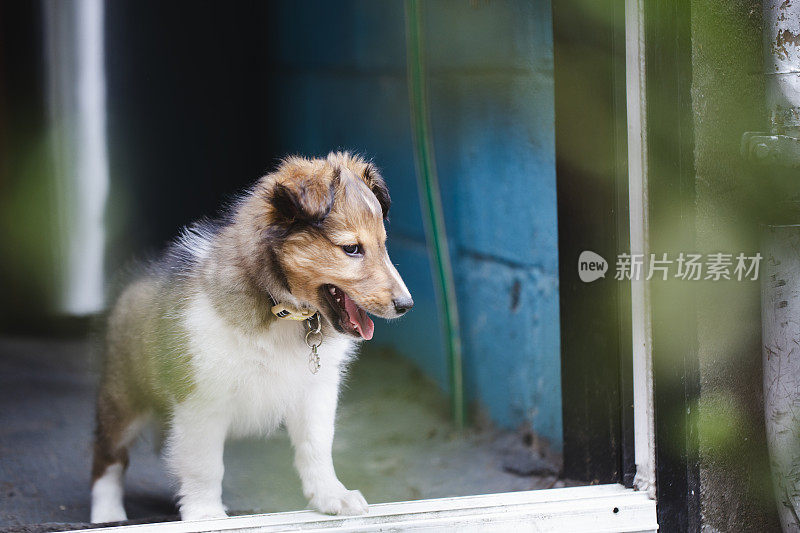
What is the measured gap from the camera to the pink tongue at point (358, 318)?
2.27m

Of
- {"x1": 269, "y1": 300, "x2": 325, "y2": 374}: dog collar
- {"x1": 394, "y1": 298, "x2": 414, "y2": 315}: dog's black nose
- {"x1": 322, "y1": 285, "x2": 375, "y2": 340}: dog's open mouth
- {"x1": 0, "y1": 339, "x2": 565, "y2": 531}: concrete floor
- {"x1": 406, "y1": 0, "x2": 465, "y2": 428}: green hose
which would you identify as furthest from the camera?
{"x1": 406, "y1": 0, "x2": 465, "y2": 428}: green hose

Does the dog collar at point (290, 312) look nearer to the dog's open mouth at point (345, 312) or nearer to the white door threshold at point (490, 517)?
the dog's open mouth at point (345, 312)

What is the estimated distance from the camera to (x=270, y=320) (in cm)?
241

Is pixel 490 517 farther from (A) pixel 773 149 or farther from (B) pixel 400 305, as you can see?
(A) pixel 773 149

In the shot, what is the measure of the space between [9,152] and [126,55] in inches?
38.0

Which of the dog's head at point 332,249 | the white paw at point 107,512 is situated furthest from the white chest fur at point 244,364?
the white paw at point 107,512

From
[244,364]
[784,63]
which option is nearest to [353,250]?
[244,364]

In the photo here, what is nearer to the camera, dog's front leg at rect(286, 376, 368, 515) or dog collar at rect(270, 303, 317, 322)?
dog collar at rect(270, 303, 317, 322)

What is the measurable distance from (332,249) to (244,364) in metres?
0.49

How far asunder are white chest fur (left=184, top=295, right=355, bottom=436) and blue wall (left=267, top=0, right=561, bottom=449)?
157 cm

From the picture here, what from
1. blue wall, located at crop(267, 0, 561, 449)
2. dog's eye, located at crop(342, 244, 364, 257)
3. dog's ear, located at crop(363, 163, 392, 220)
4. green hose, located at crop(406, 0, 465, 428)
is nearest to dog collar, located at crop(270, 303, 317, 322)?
dog's eye, located at crop(342, 244, 364, 257)

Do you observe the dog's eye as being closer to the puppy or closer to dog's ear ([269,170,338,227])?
the puppy

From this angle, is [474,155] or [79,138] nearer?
[474,155]

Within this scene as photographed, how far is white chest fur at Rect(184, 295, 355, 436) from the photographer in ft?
7.92
